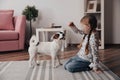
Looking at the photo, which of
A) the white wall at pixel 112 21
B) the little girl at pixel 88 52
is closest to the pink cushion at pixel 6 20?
the white wall at pixel 112 21

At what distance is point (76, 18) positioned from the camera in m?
4.98

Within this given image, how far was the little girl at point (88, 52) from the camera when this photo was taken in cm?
265

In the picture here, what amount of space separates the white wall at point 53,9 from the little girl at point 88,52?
2.26 m

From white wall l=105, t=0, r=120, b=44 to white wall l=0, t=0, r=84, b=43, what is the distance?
54 cm

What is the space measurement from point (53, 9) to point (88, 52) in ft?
8.05

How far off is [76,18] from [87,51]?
2345mm

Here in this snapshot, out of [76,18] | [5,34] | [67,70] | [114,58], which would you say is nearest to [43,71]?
[67,70]

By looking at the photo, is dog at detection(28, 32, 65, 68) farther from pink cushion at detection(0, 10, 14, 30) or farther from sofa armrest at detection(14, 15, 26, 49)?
pink cushion at detection(0, 10, 14, 30)

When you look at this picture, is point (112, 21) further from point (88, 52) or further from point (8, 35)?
point (88, 52)

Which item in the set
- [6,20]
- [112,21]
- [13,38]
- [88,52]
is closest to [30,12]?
[6,20]

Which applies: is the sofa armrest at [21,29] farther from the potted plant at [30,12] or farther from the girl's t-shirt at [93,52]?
the girl's t-shirt at [93,52]

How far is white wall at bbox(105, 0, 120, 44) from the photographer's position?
15.9 ft

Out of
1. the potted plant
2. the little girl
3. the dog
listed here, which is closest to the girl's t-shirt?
the little girl

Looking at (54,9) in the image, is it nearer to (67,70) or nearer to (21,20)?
(21,20)
